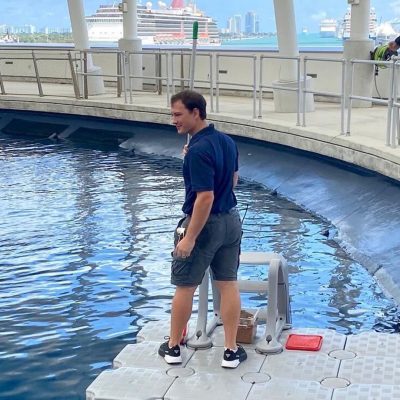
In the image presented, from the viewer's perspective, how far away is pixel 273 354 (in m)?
4.53

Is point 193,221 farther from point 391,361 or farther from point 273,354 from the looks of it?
point 391,361

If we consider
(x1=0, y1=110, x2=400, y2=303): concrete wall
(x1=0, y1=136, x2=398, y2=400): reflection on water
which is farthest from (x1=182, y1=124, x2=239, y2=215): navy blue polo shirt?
(x1=0, y1=110, x2=400, y2=303): concrete wall

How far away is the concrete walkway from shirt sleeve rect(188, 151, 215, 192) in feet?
15.9

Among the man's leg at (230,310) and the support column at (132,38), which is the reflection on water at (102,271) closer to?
the man's leg at (230,310)

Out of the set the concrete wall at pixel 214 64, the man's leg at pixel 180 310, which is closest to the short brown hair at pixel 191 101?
the man's leg at pixel 180 310

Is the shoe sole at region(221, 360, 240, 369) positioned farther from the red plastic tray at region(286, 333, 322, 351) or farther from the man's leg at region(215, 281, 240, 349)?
the red plastic tray at region(286, 333, 322, 351)

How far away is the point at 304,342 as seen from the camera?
461 cm

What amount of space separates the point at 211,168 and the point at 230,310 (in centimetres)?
82

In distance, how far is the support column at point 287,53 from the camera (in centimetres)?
1364

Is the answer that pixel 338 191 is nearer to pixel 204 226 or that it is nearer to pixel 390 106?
pixel 390 106

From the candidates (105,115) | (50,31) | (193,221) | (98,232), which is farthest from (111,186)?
(50,31)

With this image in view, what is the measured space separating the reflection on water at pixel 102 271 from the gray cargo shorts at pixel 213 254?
109cm

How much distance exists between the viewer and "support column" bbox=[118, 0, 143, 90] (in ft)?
60.9

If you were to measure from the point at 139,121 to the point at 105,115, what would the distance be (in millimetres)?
883
